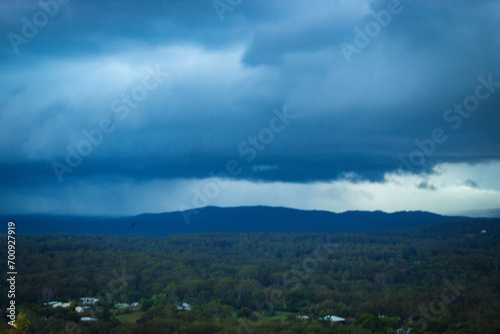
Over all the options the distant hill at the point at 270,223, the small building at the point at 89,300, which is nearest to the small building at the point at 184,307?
the small building at the point at 89,300

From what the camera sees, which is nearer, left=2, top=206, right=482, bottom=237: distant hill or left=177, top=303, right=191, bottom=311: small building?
left=177, top=303, right=191, bottom=311: small building

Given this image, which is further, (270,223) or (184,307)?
(270,223)

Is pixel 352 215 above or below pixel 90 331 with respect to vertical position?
above

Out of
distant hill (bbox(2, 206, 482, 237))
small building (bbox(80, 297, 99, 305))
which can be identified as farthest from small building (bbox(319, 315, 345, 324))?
distant hill (bbox(2, 206, 482, 237))

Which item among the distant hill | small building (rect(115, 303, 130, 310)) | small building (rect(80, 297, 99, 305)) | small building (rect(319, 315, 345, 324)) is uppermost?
the distant hill

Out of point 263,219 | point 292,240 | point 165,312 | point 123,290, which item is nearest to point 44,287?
point 123,290

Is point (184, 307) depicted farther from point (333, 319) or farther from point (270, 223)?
Result: point (270, 223)

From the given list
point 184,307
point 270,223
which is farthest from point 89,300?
point 270,223

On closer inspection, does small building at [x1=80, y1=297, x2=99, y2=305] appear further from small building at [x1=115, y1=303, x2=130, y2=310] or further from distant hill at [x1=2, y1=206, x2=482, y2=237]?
distant hill at [x1=2, y1=206, x2=482, y2=237]

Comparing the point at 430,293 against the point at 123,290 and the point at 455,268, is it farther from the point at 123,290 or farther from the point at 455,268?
the point at 123,290

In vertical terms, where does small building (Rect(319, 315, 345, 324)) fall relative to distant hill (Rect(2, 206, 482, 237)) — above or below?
below

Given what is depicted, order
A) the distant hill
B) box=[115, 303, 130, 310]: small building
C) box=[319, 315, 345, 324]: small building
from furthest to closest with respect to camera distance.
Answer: the distant hill → box=[115, 303, 130, 310]: small building → box=[319, 315, 345, 324]: small building
